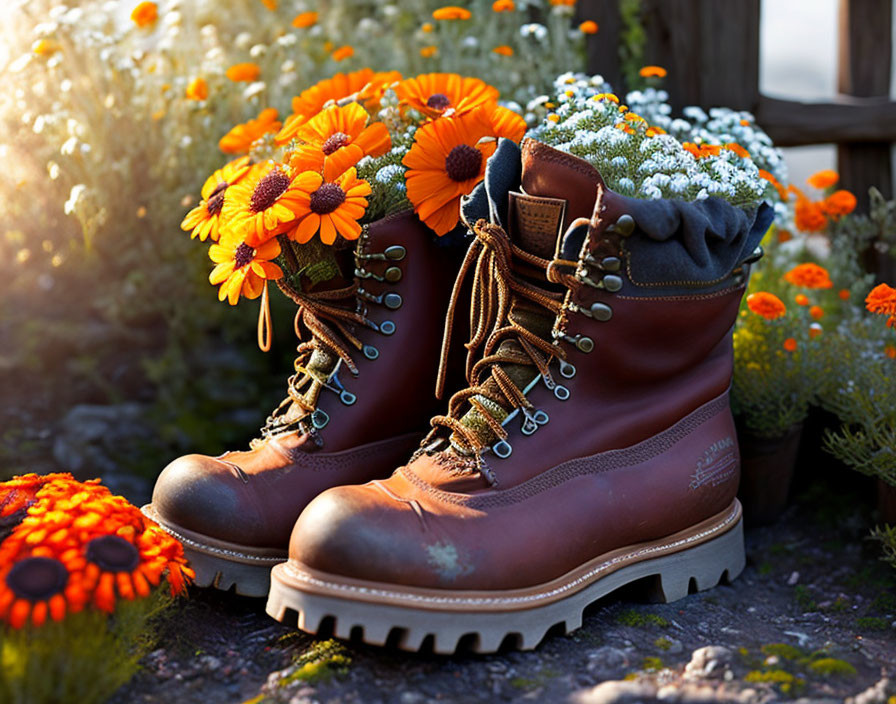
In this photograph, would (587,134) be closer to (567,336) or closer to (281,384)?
(567,336)

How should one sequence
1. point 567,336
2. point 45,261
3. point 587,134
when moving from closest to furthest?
point 567,336 → point 587,134 → point 45,261

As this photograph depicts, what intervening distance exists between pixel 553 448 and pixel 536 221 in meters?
0.45

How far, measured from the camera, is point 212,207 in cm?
224

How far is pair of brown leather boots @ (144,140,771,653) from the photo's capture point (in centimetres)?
168

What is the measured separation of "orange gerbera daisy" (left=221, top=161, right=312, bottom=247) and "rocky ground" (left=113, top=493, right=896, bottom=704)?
80cm

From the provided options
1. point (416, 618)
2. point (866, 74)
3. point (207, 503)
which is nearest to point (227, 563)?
point (207, 503)

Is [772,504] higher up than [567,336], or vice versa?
[567,336]

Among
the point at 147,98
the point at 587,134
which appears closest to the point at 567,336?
the point at 587,134

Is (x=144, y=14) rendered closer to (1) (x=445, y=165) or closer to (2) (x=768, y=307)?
(1) (x=445, y=165)

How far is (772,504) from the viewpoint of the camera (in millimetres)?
2584

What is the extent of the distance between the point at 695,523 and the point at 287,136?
139 cm

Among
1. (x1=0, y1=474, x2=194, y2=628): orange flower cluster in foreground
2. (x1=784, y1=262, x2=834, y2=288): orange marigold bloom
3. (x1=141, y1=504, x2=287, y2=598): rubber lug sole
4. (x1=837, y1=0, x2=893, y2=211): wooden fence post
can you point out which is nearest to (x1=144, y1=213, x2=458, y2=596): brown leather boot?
(x1=141, y1=504, x2=287, y2=598): rubber lug sole

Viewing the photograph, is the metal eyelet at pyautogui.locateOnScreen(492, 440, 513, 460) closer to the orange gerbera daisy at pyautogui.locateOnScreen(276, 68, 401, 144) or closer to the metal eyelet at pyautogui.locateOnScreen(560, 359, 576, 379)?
the metal eyelet at pyautogui.locateOnScreen(560, 359, 576, 379)

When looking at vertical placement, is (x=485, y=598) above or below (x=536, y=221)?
below
